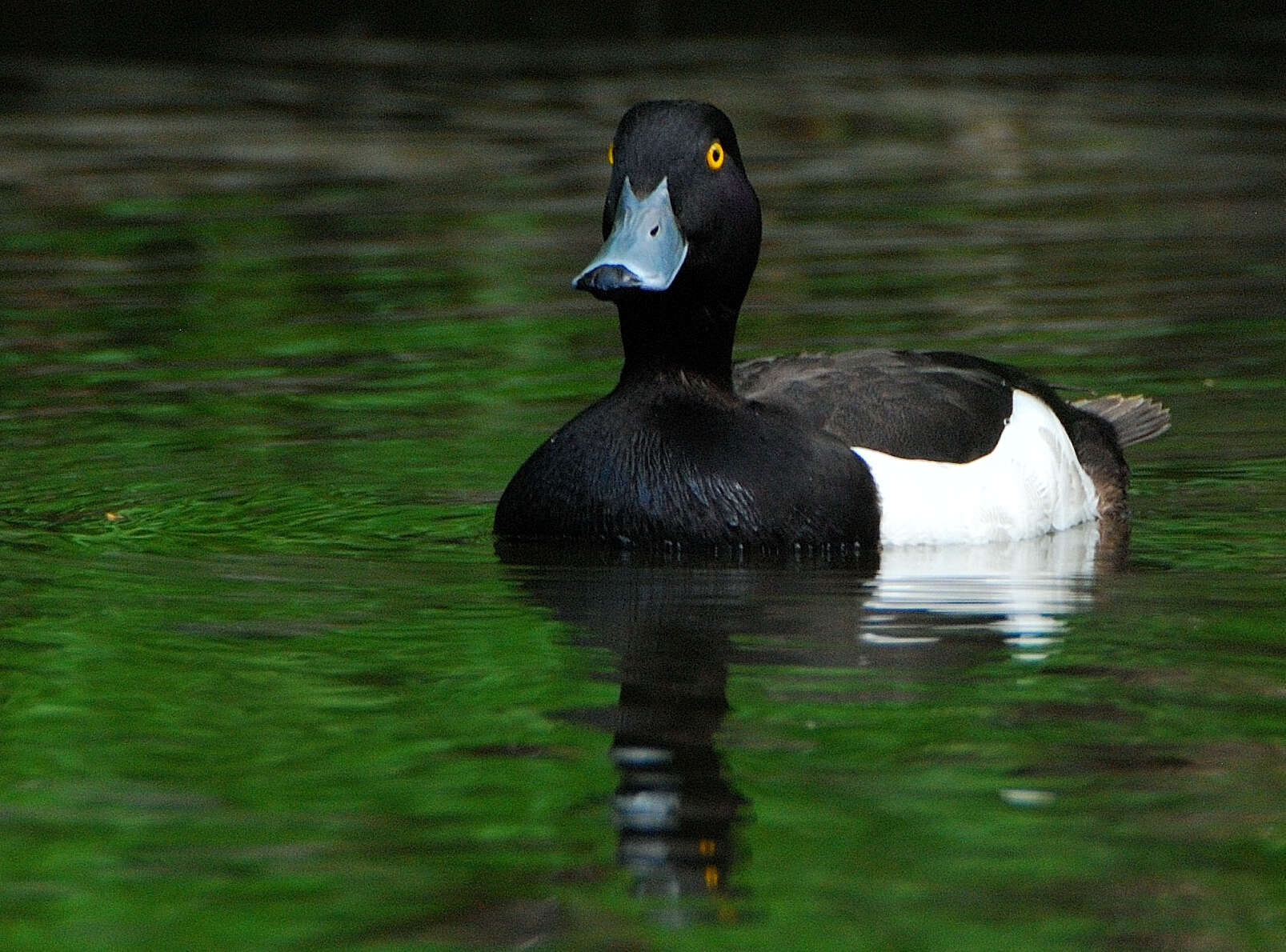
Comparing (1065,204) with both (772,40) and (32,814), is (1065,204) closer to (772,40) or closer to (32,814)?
(772,40)

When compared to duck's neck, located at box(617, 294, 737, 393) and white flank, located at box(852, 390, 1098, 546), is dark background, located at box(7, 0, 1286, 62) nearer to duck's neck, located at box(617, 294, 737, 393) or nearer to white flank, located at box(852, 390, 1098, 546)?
white flank, located at box(852, 390, 1098, 546)

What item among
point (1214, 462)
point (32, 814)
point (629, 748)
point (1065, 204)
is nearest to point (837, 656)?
point (629, 748)

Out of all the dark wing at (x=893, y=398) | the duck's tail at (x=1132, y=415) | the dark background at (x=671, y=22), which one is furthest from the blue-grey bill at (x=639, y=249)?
the dark background at (x=671, y=22)

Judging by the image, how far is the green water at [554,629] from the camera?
4.17 m

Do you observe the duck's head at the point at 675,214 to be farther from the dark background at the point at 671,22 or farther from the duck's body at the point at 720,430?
the dark background at the point at 671,22

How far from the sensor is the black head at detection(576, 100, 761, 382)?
21.8 ft

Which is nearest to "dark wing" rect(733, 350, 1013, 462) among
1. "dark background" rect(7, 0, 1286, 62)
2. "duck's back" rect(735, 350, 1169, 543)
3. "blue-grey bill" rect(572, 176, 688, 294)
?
"duck's back" rect(735, 350, 1169, 543)

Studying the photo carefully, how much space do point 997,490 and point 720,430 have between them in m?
0.92

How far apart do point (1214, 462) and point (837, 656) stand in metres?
2.89

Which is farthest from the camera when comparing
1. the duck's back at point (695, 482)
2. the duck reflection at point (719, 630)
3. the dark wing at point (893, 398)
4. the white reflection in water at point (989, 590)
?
the dark wing at point (893, 398)

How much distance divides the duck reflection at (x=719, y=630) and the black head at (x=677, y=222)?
0.75 metres

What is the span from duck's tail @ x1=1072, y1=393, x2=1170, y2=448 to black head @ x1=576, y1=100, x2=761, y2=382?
67.8 inches

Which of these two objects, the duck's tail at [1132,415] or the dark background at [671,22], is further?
the dark background at [671,22]

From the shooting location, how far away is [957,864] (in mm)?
4246
